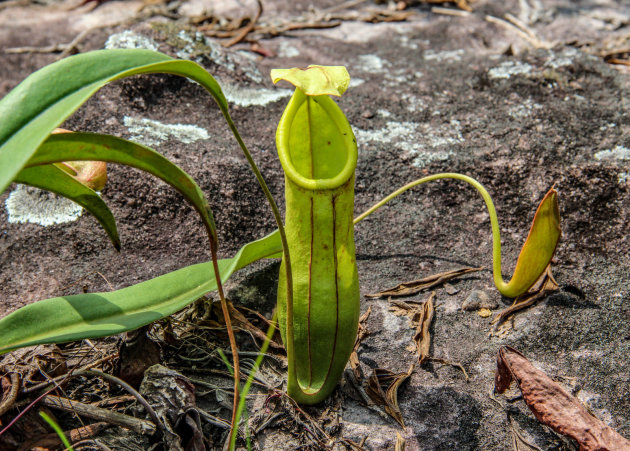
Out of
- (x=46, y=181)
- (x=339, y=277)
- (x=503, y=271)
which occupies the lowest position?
(x=503, y=271)

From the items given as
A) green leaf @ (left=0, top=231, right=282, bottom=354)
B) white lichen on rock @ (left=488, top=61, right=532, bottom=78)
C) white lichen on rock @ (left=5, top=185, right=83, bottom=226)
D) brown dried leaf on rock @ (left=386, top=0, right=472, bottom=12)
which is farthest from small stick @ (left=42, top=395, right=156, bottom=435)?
brown dried leaf on rock @ (left=386, top=0, right=472, bottom=12)

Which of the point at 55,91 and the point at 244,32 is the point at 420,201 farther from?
the point at 244,32

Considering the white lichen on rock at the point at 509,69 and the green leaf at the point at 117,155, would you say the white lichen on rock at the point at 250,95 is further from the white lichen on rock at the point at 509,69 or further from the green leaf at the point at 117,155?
the green leaf at the point at 117,155

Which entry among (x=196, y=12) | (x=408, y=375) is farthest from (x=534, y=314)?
(x=196, y=12)

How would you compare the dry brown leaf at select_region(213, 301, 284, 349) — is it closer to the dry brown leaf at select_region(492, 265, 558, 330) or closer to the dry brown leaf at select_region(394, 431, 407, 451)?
the dry brown leaf at select_region(394, 431, 407, 451)

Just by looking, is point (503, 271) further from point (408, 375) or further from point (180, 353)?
point (180, 353)

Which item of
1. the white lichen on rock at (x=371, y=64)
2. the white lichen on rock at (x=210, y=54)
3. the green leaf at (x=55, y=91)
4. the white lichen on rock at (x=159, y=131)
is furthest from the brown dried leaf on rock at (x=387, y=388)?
the white lichen on rock at (x=371, y=64)
